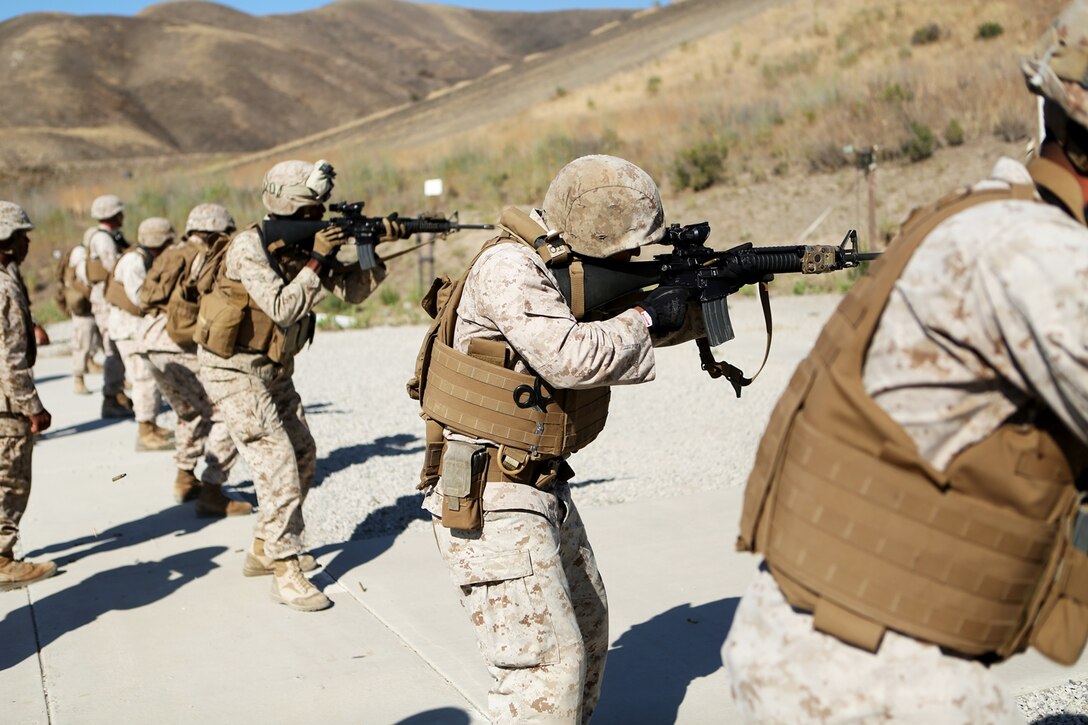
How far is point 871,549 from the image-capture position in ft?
6.48

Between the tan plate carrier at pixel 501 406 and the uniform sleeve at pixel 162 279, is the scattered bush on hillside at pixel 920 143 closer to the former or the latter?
the uniform sleeve at pixel 162 279

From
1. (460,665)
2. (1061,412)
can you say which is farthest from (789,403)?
(460,665)

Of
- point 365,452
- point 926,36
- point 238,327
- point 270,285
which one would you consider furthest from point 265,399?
point 926,36

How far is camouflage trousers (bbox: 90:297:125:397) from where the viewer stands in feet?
33.4

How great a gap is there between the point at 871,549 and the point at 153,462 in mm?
7506

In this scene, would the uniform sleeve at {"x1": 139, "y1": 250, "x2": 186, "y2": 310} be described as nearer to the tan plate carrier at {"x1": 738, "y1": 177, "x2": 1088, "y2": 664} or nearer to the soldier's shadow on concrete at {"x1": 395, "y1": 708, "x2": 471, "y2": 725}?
the soldier's shadow on concrete at {"x1": 395, "y1": 708, "x2": 471, "y2": 725}

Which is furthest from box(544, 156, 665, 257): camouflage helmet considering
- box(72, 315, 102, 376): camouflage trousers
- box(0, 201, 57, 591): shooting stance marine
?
box(72, 315, 102, 376): camouflage trousers

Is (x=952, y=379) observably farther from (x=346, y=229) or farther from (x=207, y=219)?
(x=207, y=219)

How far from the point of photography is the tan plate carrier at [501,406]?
3.19 m

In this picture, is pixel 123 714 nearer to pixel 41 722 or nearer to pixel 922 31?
pixel 41 722

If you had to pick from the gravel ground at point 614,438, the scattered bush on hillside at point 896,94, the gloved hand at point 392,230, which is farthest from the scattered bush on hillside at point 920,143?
the gloved hand at point 392,230

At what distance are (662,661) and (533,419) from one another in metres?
1.58

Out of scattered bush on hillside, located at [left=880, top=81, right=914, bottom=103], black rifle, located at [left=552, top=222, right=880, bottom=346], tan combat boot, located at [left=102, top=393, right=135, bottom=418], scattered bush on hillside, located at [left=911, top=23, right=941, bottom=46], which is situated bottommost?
tan combat boot, located at [left=102, top=393, right=135, bottom=418]

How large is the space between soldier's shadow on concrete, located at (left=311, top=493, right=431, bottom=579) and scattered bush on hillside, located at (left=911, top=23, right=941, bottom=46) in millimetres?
29071
